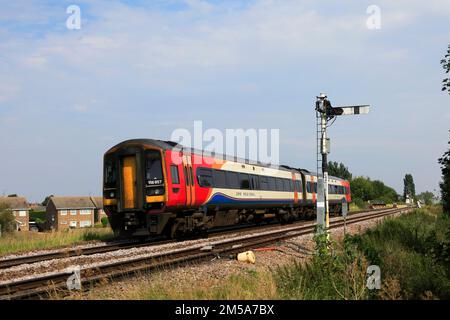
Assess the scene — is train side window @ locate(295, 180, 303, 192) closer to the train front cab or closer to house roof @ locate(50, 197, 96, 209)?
the train front cab

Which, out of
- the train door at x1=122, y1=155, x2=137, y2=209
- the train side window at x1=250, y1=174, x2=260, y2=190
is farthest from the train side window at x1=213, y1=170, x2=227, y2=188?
the train door at x1=122, y1=155, x2=137, y2=209

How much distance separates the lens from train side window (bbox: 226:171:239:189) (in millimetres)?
20173

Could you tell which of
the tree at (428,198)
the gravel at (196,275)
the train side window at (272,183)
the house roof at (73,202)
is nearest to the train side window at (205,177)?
the gravel at (196,275)

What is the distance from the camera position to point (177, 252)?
12820 millimetres

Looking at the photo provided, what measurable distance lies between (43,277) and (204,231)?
997cm

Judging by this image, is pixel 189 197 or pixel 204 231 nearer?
pixel 189 197

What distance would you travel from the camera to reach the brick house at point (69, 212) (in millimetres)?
86750

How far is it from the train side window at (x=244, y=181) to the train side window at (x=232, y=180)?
0.37m

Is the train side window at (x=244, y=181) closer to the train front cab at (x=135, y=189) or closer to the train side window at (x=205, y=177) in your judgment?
the train side window at (x=205, y=177)

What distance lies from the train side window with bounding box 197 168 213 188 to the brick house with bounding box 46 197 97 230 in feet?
236

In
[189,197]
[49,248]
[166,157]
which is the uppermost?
[166,157]
